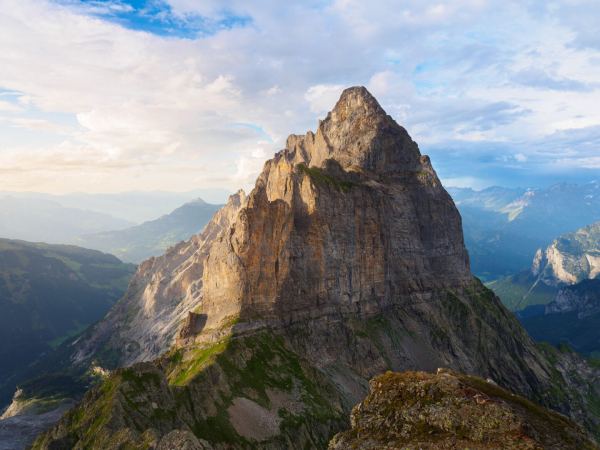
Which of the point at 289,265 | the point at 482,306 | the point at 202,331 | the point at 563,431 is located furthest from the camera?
the point at 482,306

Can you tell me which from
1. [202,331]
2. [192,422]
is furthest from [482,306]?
[192,422]

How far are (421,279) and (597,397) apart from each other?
343 ft

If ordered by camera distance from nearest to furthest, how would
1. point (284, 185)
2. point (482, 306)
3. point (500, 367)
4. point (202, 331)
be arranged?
point (202, 331)
point (284, 185)
point (500, 367)
point (482, 306)

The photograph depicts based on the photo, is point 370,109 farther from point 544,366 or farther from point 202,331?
point 544,366

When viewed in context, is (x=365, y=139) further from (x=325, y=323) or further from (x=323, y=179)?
(x=325, y=323)

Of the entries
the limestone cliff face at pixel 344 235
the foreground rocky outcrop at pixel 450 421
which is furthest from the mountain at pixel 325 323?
the foreground rocky outcrop at pixel 450 421

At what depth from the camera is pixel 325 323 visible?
405 feet

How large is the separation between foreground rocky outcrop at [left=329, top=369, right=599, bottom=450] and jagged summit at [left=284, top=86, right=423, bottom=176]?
134 m

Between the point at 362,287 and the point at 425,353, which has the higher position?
the point at 362,287

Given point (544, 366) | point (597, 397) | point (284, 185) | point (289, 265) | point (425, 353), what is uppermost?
point (284, 185)

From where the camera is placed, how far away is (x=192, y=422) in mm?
69625

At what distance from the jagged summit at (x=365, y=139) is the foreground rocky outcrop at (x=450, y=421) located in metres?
134

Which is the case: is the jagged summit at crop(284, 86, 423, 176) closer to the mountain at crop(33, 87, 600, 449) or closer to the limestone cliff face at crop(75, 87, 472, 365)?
the limestone cliff face at crop(75, 87, 472, 365)

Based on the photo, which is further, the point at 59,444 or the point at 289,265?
the point at 289,265
